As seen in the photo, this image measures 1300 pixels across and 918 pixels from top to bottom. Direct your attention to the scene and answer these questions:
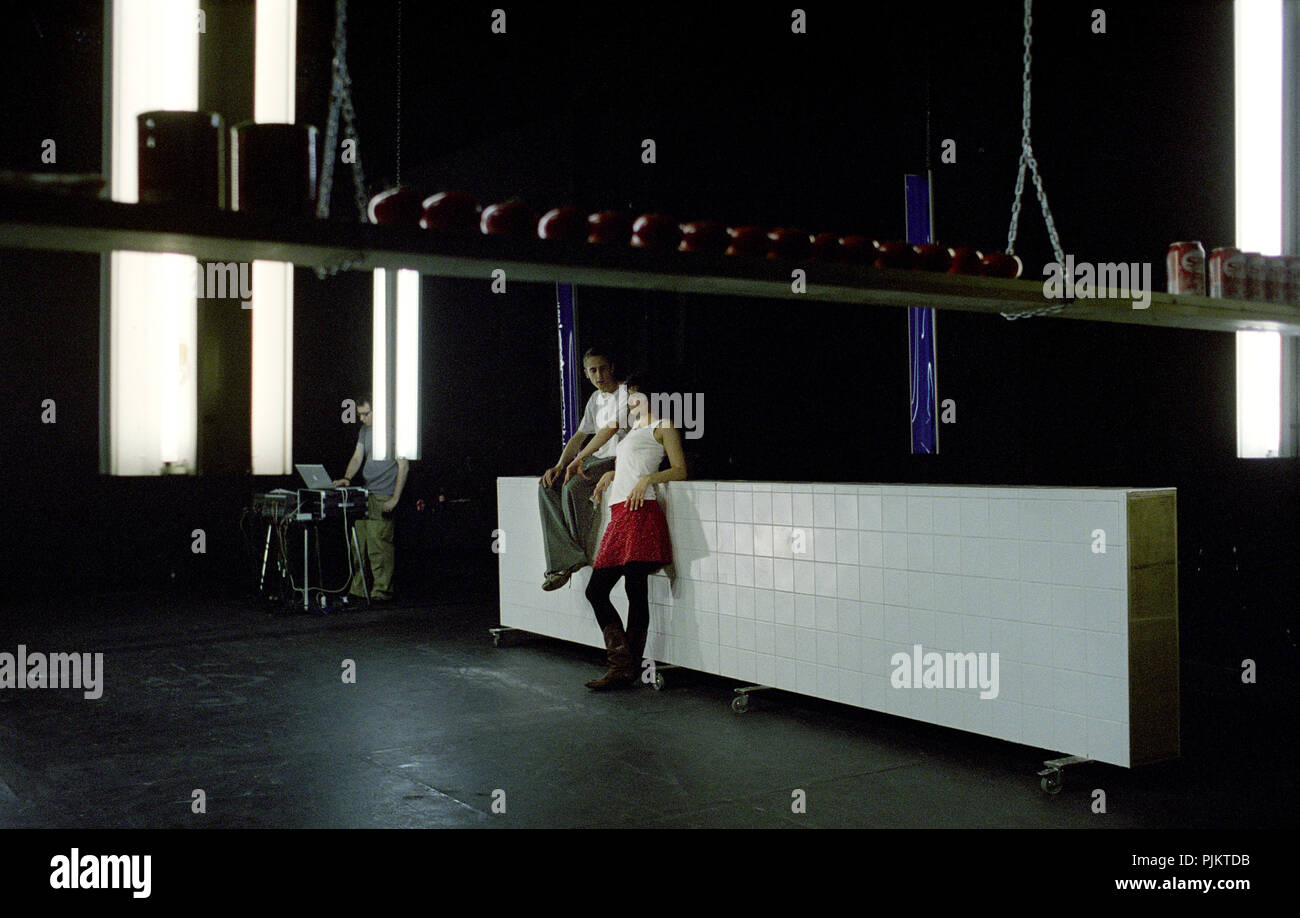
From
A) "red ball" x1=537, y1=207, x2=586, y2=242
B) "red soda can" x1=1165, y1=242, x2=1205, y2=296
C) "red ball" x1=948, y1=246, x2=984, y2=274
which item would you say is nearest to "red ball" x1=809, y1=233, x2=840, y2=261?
"red ball" x1=948, y1=246, x2=984, y2=274

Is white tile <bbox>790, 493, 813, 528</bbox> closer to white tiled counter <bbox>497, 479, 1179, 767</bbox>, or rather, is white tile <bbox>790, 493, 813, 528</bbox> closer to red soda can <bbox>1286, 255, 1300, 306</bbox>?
white tiled counter <bbox>497, 479, 1179, 767</bbox>

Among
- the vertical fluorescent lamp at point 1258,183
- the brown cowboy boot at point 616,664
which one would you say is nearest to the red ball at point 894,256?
the brown cowboy boot at point 616,664

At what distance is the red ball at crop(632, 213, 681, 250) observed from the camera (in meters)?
2.30

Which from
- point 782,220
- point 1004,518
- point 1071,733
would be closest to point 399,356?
point 782,220

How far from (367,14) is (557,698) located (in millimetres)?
4622

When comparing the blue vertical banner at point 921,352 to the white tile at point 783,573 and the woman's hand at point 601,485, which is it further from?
the woman's hand at point 601,485

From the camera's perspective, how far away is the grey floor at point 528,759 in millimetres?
3104

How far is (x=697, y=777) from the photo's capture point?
3.48 m

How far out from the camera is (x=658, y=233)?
231cm

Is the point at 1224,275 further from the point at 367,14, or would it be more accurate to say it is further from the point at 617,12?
the point at 367,14

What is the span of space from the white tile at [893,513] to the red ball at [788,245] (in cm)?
169

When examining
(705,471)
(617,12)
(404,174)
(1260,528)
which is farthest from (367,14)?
(1260,528)

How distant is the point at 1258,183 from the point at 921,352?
174cm
